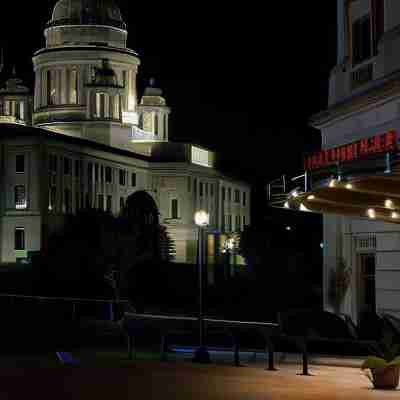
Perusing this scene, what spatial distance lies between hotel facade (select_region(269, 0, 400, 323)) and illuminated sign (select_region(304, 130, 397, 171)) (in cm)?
2

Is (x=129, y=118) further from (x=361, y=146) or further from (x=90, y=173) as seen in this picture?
(x=361, y=146)

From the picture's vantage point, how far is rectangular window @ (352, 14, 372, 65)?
92.5 feet

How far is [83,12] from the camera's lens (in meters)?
133

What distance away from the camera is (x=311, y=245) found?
5059 inches

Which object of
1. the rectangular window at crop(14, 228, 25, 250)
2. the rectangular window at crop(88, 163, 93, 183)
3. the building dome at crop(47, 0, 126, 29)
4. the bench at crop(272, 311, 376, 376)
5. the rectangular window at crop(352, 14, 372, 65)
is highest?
the building dome at crop(47, 0, 126, 29)

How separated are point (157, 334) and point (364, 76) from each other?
8.54 metres

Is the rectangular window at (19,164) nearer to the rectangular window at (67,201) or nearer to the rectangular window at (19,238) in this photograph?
the rectangular window at (67,201)

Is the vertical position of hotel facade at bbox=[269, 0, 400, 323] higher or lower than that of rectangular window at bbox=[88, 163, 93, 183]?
lower

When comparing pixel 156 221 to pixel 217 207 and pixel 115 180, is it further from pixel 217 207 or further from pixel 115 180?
pixel 217 207

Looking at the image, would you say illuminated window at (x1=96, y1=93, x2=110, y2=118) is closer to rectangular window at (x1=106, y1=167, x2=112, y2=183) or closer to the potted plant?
rectangular window at (x1=106, y1=167, x2=112, y2=183)

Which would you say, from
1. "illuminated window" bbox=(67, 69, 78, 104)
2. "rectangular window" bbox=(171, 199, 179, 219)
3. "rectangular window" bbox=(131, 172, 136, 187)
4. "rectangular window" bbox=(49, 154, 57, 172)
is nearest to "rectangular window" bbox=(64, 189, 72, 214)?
"rectangular window" bbox=(49, 154, 57, 172)

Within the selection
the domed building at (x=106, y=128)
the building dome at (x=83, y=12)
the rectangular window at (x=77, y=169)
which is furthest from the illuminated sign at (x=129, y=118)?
the rectangular window at (x=77, y=169)

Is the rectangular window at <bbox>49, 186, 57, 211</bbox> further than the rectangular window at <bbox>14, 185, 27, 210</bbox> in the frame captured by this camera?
Yes

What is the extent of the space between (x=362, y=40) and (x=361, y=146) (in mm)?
4849
